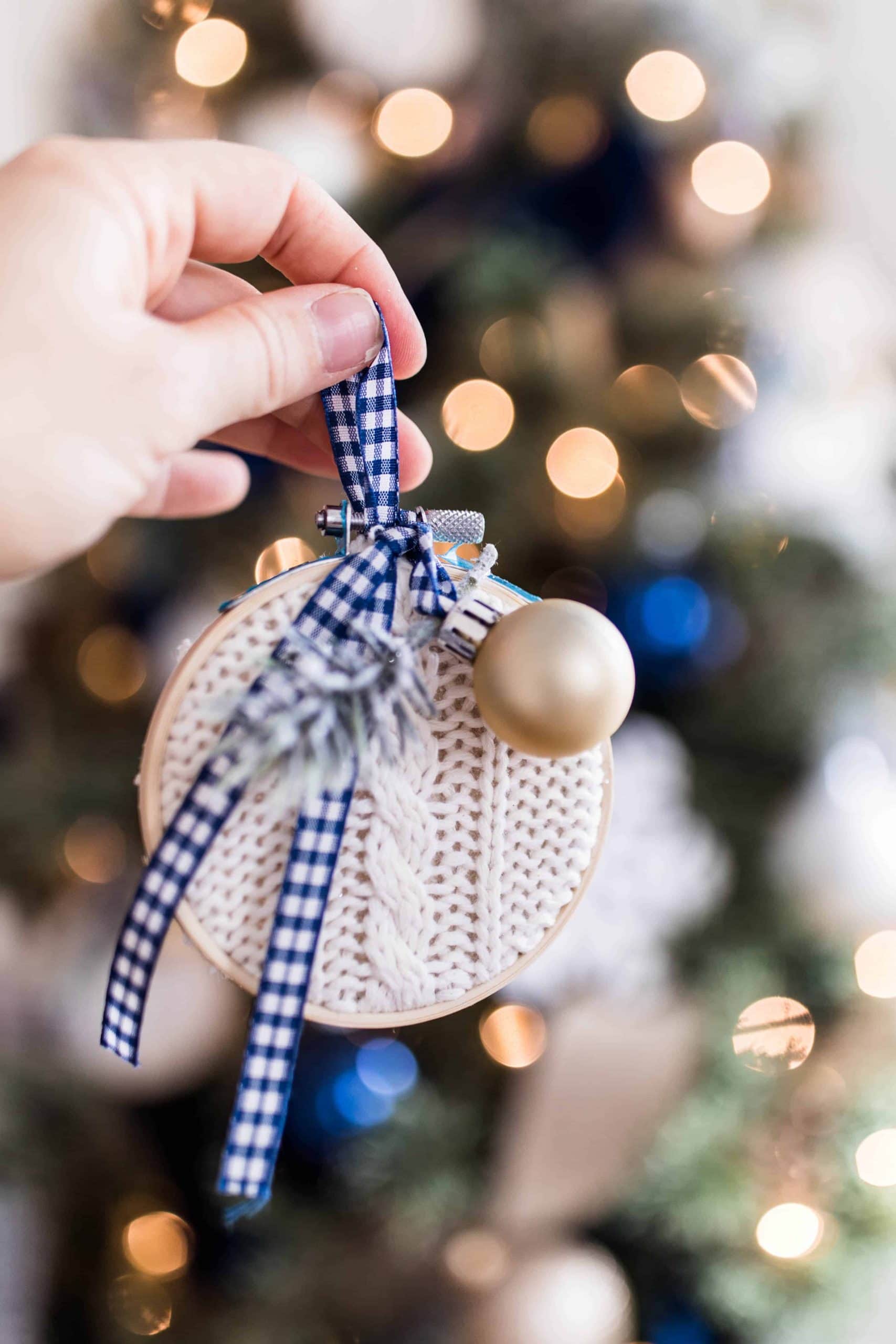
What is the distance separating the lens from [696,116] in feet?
3.03

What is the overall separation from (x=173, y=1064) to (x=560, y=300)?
87 centimetres

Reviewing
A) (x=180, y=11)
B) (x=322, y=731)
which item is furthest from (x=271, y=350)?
(x=180, y=11)

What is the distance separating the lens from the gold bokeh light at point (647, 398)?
91cm

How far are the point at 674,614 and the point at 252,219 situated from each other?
0.54m

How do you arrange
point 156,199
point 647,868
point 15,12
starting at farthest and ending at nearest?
point 15,12
point 647,868
point 156,199

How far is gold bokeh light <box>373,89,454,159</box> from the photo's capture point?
0.89 metres

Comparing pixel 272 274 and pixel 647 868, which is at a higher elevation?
pixel 272 274

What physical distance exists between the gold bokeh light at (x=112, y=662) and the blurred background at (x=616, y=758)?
3 centimetres

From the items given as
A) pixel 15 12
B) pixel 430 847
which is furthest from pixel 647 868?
pixel 15 12

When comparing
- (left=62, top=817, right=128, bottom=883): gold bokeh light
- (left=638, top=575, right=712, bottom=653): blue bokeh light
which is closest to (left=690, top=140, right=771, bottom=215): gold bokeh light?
(left=638, top=575, right=712, bottom=653): blue bokeh light

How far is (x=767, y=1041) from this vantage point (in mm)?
917

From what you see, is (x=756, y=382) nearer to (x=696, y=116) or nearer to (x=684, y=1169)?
(x=696, y=116)

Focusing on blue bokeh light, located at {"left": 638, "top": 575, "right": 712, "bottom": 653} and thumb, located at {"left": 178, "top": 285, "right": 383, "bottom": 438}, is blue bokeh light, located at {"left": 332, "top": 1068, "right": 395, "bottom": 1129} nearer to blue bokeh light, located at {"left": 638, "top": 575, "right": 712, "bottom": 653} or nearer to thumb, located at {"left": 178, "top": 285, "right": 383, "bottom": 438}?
blue bokeh light, located at {"left": 638, "top": 575, "right": 712, "bottom": 653}

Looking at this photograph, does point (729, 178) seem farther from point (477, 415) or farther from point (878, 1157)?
point (878, 1157)
